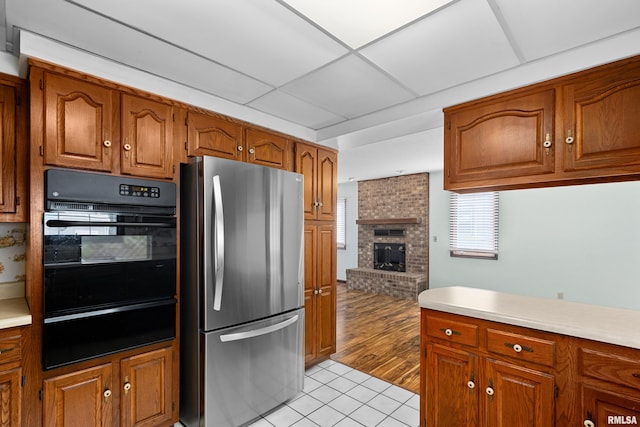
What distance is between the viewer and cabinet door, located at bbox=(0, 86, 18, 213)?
1.81 meters

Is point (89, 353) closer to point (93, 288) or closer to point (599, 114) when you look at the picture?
point (93, 288)

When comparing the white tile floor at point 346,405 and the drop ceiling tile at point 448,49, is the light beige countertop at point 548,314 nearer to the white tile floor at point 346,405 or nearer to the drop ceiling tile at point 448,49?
the white tile floor at point 346,405

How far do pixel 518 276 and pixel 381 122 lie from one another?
424 cm

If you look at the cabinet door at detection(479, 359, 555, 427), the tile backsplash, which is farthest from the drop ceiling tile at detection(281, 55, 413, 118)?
the tile backsplash

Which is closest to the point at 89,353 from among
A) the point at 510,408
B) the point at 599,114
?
the point at 510,408

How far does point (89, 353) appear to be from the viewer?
179 cm

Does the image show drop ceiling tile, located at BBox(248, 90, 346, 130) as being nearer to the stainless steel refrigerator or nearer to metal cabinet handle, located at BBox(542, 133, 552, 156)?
the stainless steel refrigerator

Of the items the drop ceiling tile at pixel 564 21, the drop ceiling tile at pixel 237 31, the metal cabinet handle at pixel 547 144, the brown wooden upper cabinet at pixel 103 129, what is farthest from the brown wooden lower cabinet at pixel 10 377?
the metal cabinet handle at pixel 547 144

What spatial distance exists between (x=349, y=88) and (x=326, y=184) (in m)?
1.19

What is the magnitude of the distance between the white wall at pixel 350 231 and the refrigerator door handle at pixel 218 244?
6149mm

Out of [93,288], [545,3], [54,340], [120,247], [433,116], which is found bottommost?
[54,340]

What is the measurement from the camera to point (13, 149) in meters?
1.85

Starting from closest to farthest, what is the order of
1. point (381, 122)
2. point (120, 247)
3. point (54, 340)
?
→ point (54, 340), point (120, 247), point (381, 122)

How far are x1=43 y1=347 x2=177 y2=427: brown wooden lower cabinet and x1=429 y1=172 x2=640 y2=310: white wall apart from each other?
5441mm
